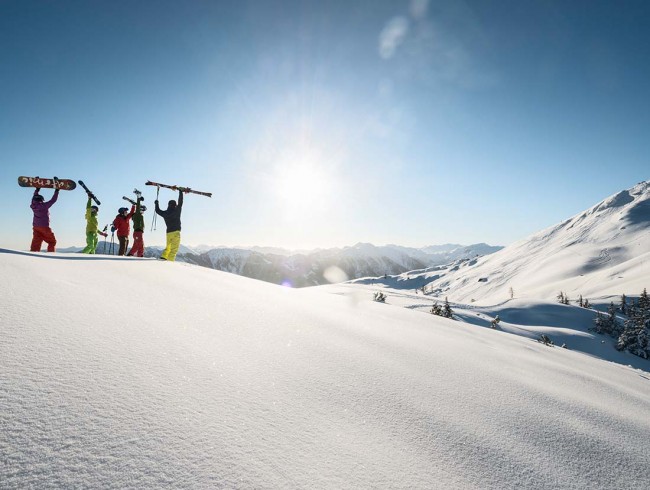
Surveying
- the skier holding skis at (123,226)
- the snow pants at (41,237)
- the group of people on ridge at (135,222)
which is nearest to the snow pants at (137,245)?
the group of people on ridge at (135,222)

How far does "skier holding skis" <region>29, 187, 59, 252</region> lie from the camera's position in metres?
9.50

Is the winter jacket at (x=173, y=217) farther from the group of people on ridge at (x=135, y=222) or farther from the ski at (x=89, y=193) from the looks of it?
the ski at (x=89, y=193)

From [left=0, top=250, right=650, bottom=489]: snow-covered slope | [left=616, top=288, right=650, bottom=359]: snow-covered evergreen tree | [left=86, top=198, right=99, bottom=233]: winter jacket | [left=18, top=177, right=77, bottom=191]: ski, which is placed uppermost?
[left=18, top=177, right=77, bottom=191]: ski

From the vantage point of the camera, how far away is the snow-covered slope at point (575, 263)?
5888 cm

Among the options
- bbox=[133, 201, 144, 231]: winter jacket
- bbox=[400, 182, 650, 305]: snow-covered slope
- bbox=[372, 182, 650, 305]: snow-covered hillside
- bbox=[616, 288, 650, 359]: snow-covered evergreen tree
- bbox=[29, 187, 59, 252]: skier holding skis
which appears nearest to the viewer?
bbox=[29, 187, 59, 252]: skier holding skis

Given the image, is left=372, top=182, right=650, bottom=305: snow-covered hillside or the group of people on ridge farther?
left=372, top=182, right=650, bottom=305: snow-covered hillside

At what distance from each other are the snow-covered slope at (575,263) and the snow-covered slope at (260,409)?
60.6 meters

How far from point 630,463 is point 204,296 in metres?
4.19

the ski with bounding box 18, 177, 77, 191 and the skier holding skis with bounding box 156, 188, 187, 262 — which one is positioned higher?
the ski with bounding box 18, 177, 77, 191

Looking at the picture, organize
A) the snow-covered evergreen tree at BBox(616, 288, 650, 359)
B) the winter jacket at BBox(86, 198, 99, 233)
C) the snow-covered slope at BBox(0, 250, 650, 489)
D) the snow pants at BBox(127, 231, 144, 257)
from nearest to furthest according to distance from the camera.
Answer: the snow-covered slope at BBox(0, 250, 650, 489), the snow pants at BBox(127, 231, 144, 257), the winter jacket at BBox(86, 198, 99, 233), the snow-covered evergreen tree at BBox(616, 288, 650, 359)

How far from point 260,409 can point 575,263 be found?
100123mm

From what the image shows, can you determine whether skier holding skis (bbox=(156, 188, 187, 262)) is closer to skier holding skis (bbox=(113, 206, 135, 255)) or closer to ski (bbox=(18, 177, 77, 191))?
ski (bbox=(18, 177, 77, 191))

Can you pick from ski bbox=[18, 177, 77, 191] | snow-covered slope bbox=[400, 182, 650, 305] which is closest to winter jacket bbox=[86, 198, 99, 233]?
ski bbox=[18, 177, 77, 191]

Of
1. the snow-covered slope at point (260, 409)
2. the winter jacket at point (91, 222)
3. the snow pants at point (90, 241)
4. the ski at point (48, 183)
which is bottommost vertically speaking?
the snow-covered slope at point (260, 409)
